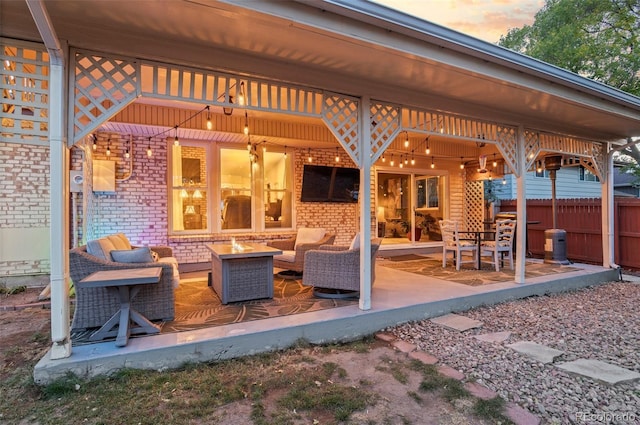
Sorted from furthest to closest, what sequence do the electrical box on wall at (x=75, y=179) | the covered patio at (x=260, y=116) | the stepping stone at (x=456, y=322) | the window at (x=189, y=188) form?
the window at (x=189, y=188) → the electrical box on wall at (x=75, y=179) → the stepping stone at (x=456, y=322) → the covered patio at (x=260, y=116)

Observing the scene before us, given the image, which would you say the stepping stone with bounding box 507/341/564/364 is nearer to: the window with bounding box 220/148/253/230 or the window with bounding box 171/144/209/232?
the window with bounding box 220/148/253/230

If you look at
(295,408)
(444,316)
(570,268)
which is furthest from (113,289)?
(570,268)

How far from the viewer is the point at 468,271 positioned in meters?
6.58

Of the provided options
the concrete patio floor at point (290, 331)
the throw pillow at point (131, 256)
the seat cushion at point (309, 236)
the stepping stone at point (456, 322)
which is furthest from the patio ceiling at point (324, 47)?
the seat cushion at point (309, 236)

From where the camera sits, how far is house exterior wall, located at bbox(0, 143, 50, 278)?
5.71 metres

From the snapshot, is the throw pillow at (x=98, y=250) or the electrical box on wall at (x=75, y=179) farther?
the electrical box on wall at (x=75, y=179)

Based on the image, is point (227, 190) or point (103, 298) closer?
point (103, 298)

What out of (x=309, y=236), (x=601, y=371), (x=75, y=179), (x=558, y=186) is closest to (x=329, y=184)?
(x=309, y=236)

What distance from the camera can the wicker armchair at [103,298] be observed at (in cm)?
343

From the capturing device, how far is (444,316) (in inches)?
175

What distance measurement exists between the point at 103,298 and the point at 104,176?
3.46 meters

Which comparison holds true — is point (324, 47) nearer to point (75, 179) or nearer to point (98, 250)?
point (98, 250)

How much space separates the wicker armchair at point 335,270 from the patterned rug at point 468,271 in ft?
7.21

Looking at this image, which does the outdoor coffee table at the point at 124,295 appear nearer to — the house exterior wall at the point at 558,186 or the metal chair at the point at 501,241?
the metal chair at the point at 501,241
